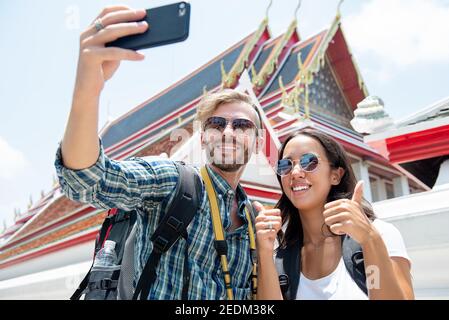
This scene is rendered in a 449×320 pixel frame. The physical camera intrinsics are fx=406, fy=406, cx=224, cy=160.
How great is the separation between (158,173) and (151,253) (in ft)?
0.74

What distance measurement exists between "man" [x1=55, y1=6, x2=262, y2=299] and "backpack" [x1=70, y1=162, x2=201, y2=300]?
3 cm

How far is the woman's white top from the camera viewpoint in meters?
1.25

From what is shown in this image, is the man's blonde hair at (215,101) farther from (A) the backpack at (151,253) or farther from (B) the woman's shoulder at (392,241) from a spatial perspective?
(B) the woman's shoulder at (392,241)

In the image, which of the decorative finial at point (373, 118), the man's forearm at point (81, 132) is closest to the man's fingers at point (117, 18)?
the man's forearm at point (81, 132)

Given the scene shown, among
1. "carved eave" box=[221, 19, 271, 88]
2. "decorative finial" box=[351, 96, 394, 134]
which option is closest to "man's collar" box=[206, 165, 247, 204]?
"decorative finial" box=[351, 96, 394, 134]

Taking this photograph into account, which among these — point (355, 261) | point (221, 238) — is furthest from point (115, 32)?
point (355, 261)

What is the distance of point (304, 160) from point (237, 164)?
0.28m

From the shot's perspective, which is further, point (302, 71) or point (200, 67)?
Answer: point (200, 67)

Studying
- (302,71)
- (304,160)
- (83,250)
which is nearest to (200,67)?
(302,71)

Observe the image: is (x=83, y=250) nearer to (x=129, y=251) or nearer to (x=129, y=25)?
(x=129, y=251)

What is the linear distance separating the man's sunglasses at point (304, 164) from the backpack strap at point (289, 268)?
0.95 ft

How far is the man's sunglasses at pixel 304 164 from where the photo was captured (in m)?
1.48

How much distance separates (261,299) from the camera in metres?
1.25

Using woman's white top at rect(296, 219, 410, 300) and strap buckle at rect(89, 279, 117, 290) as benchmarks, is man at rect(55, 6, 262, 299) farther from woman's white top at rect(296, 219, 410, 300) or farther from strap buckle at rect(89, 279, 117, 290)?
woman's white top at rect(296, 219, 410, 300)
